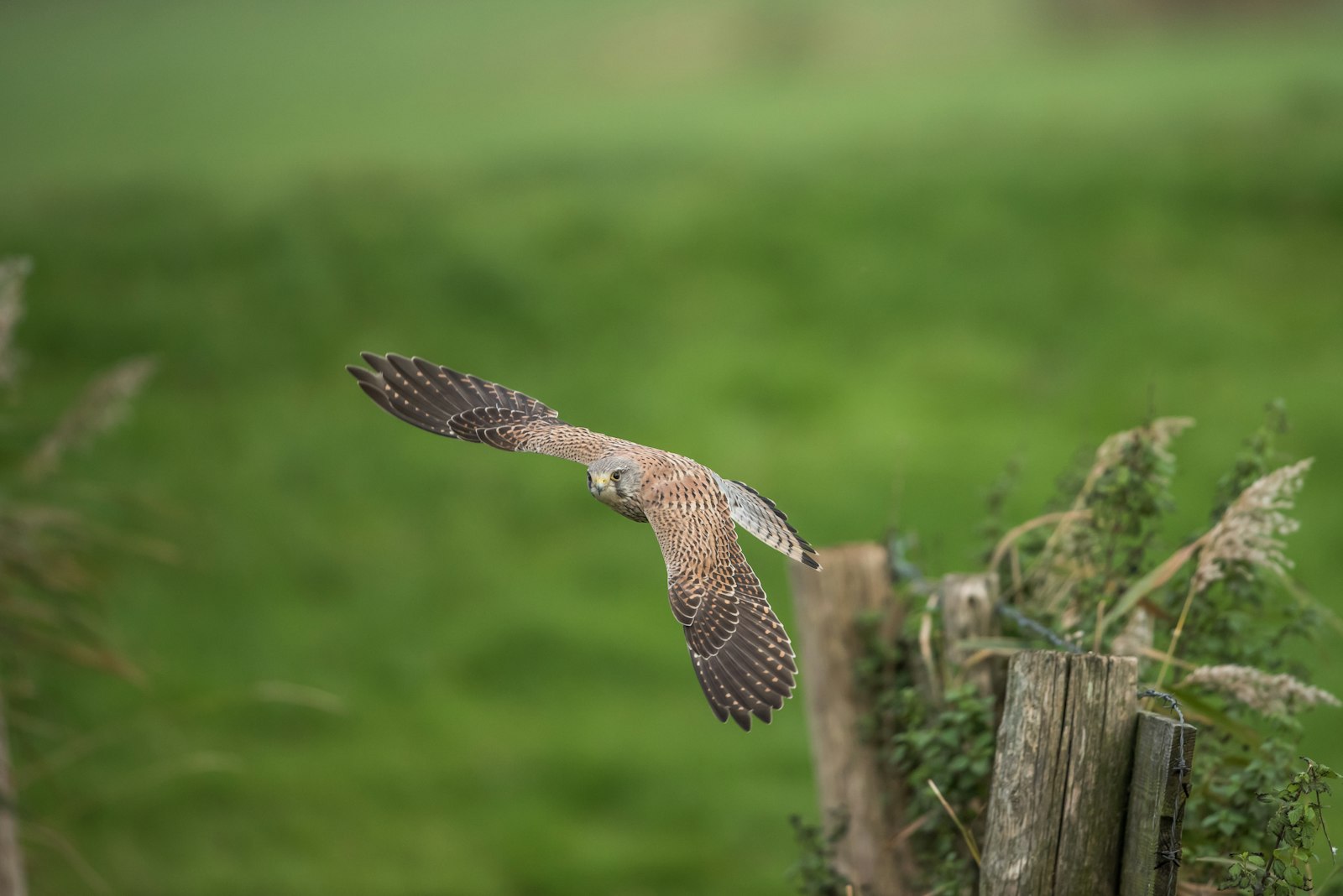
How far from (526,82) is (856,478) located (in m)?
4.86

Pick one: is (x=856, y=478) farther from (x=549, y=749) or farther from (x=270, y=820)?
(x=270, y=820)

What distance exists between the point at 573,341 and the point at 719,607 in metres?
6.83

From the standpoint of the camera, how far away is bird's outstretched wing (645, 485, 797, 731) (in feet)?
5.02

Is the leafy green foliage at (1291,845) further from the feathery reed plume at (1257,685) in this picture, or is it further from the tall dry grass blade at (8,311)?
the tall dry grass blade at (8,311)

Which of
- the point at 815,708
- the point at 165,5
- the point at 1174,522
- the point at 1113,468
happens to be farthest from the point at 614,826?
the point at 165,5

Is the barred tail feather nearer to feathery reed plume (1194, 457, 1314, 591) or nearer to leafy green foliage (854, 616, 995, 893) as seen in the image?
leafy green foliage (854, 616, 995, 893)

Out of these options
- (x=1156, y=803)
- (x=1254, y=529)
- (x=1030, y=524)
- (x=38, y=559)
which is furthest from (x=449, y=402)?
(x=38, y=559)

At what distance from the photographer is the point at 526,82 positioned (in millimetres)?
10445

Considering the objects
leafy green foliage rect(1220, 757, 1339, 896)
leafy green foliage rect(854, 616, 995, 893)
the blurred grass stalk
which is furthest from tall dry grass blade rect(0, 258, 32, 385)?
leafy green foliage rect(1220, 757, 1339, 896)

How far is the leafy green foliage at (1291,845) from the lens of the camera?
176cm

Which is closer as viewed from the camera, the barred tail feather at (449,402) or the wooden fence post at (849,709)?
the barred tail feather at (449,402)

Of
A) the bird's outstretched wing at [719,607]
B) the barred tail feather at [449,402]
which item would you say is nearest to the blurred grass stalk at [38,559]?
the barred tail feather at [449,402]

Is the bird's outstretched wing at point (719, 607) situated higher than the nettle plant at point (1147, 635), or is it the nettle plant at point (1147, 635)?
the nettle plant at point (1147, 635)

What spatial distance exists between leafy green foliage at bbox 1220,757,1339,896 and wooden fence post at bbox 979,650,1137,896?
19 centimetres
